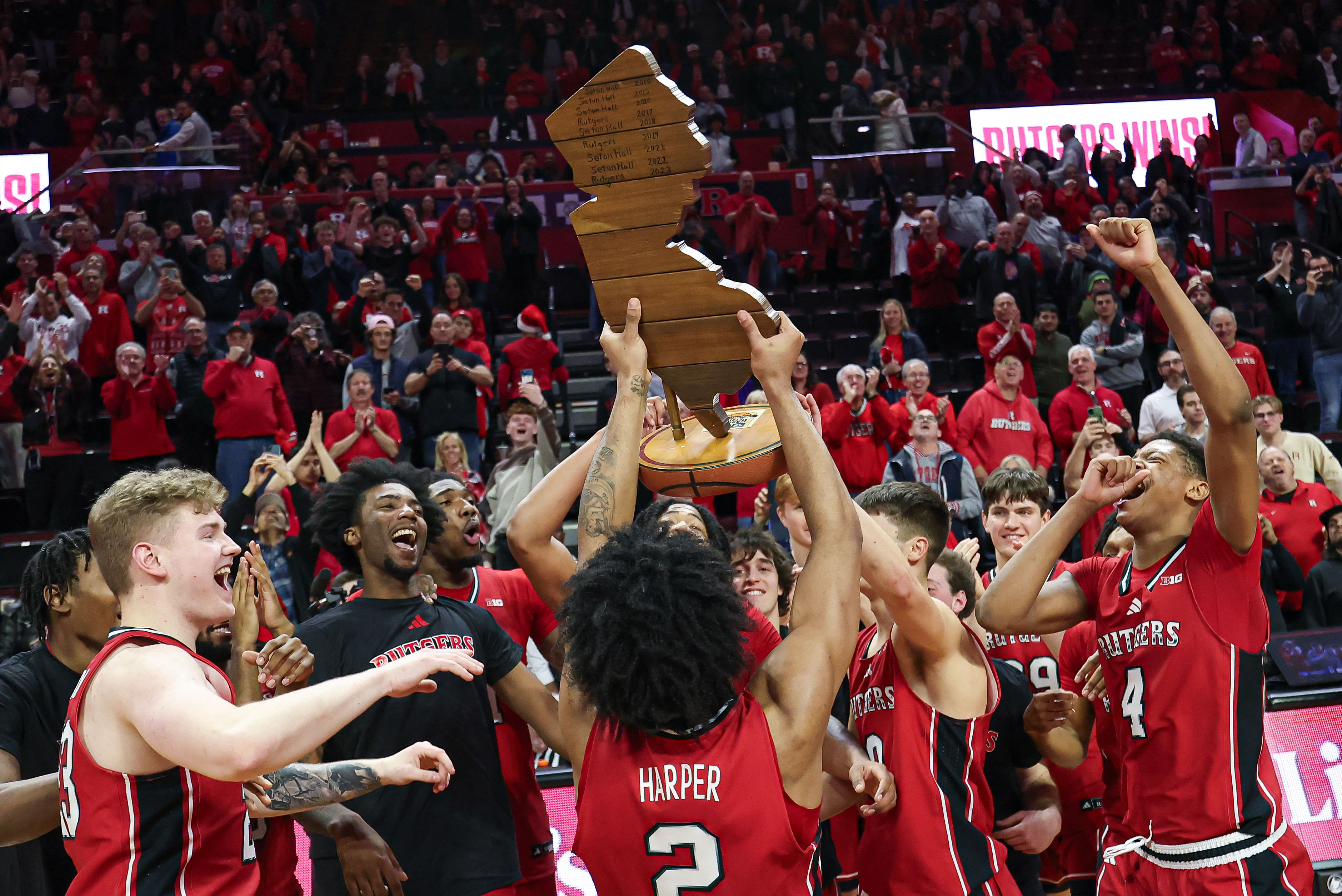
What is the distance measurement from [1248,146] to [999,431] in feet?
31.2

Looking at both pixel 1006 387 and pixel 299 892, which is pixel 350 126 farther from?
pixel 299 892

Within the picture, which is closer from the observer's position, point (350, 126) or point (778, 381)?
point (778, 381)

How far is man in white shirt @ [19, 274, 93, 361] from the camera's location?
39.2 feet

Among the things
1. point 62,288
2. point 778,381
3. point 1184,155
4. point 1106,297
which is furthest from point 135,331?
point 1184,155

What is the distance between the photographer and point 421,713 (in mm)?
3971

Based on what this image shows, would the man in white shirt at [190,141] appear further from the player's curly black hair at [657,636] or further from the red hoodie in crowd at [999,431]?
the player's curly black hair at [657,636]

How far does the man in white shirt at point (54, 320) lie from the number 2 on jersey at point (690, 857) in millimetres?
10772

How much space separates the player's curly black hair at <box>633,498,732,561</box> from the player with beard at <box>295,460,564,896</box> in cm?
68

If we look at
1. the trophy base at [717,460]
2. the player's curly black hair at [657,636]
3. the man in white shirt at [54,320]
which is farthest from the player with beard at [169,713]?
the man in white shirt at [54,320]

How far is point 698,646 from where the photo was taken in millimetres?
2820

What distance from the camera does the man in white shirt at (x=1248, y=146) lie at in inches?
665

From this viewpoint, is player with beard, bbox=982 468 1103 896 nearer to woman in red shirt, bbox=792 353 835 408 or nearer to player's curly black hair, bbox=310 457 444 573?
player's curly black hair, bbox=310 457 444 573

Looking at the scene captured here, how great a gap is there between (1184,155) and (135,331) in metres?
13.5

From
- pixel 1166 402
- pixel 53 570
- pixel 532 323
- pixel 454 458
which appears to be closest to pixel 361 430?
pixel 454 458
